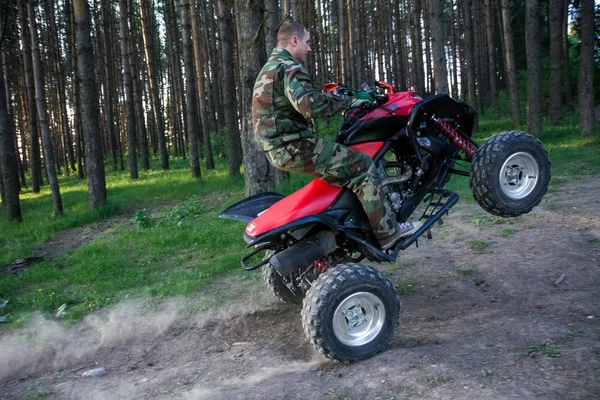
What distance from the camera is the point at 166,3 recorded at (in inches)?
1176

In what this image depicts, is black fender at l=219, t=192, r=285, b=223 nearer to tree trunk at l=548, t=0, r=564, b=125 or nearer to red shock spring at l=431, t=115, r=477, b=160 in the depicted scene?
red shock spring at l=431, t=115, r=477, b=160

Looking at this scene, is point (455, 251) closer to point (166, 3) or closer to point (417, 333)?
point (417, 333)

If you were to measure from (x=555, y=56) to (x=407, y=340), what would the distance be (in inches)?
683

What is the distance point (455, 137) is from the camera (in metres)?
4.79

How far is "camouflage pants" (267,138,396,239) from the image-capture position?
13.7 ft

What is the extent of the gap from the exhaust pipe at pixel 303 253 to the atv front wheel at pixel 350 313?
24 centimetres

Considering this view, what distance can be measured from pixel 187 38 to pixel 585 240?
46.4 feet

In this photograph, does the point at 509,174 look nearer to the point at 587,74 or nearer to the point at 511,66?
the point at 587,74

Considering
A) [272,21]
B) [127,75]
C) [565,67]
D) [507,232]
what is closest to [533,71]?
[272,21]

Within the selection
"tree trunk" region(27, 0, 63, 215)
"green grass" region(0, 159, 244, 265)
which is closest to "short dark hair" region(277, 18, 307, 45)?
"green grass" region(0, 159, 244, 265)

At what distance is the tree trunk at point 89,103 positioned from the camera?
12977mm

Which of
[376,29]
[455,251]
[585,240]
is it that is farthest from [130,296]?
[376,29]

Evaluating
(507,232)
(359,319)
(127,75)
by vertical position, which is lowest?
(359,319)

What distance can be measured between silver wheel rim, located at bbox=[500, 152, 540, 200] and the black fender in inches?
88.9
